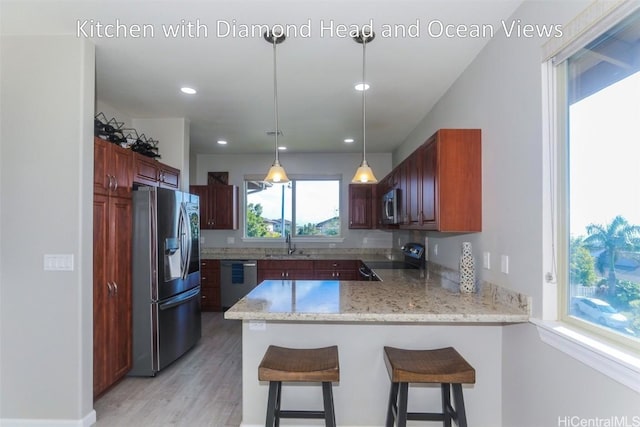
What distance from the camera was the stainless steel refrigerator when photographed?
3002 millimetres

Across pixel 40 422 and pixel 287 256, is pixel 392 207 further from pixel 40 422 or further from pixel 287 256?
pixel 40 422

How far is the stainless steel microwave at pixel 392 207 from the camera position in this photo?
3.69 meters

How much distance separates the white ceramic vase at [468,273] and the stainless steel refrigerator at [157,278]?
2546 millimetres

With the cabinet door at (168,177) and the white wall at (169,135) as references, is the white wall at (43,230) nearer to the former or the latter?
the cabinet door at (168,177)

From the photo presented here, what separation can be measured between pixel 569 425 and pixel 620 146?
3.97 ft

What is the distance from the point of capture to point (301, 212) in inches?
235

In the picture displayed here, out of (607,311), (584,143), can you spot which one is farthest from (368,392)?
(584,143)

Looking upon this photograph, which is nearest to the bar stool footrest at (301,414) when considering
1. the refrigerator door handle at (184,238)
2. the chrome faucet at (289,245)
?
the refrigerator door handle at (184,238)

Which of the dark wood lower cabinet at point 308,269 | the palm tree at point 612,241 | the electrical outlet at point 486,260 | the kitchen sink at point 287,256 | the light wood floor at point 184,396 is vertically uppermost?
the palm tree at point 612,241

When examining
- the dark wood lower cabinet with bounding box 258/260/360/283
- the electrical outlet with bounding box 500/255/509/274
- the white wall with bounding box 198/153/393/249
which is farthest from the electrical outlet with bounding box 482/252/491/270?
the white wall with bounding box 198/153/393/249

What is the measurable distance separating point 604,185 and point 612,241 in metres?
0.22

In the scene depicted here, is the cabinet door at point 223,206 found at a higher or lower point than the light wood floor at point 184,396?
higher

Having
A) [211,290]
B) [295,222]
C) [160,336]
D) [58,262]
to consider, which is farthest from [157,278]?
[295,222]

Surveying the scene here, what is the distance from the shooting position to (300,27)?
2.14 meters
